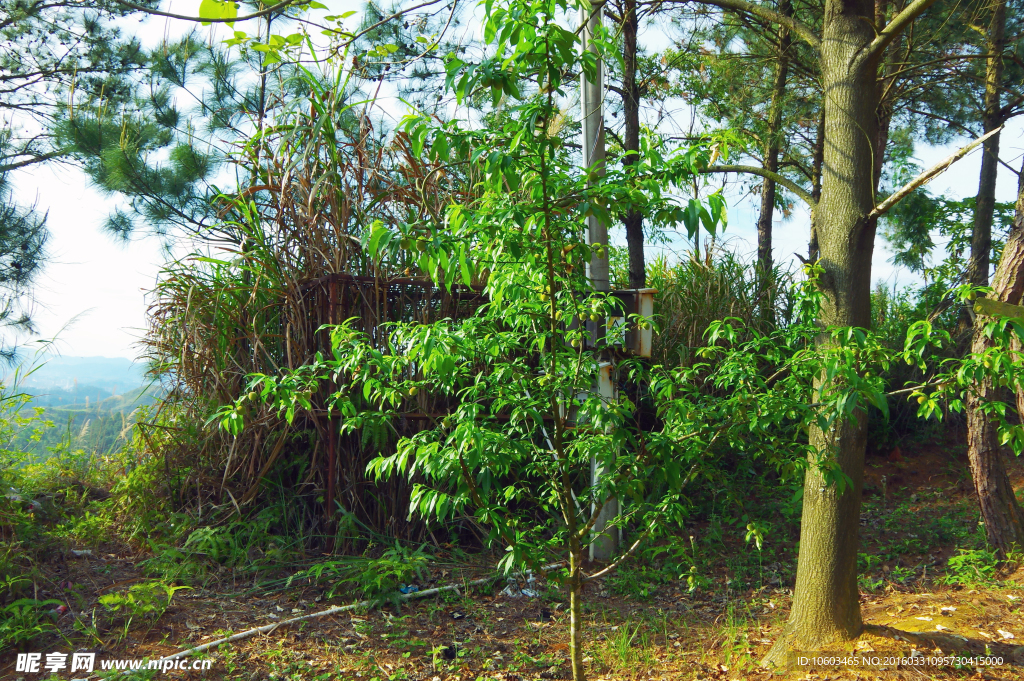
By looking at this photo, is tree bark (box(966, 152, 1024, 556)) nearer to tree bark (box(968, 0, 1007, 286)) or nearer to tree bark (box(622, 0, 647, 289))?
tree bark (box(622, 0, 647, 289))

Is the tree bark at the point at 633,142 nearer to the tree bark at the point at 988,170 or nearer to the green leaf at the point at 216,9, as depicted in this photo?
the tree bark at the point at 988,170

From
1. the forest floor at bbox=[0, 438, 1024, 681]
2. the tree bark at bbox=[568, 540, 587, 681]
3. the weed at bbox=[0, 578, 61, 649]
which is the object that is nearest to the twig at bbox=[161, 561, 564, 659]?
the forest floor at bbox=[0, 438, 1024, 681]

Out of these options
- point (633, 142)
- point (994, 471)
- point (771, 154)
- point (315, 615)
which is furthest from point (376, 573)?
point (771, 154)

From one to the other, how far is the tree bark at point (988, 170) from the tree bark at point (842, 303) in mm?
4605

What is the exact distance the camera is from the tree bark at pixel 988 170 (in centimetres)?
672

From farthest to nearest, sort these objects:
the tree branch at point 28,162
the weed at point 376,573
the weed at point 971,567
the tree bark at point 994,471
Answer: the tree branch at point 28,162 → the tree bark at point 994,471 → the weed at point 971,567 → the weed at point 376,573

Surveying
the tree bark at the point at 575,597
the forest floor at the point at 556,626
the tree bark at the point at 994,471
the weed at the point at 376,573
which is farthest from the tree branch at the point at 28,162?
the tree bark at the point at 994,471

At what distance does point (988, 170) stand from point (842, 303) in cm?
590

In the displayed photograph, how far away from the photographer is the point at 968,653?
316 centimetres

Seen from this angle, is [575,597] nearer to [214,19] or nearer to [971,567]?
[214,19]

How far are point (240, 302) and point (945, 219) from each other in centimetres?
842

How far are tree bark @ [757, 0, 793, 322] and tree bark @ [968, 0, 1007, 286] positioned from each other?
1.93 m

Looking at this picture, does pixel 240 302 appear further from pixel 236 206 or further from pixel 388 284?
pixel 388 284

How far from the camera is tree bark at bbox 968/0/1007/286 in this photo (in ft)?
22.0
